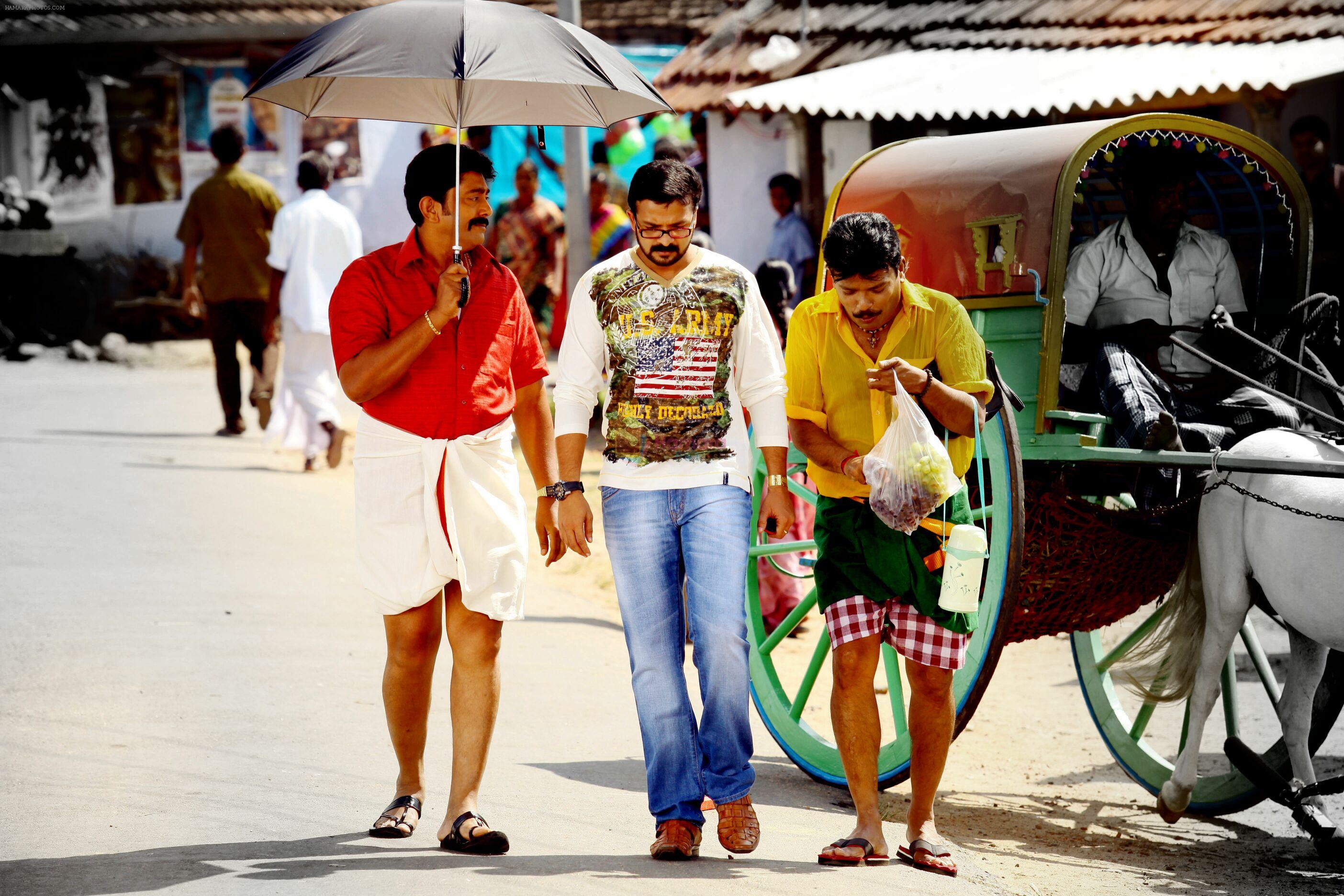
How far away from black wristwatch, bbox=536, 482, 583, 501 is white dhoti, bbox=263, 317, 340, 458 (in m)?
6.17

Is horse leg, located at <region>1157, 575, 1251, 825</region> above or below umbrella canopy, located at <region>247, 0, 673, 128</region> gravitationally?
below

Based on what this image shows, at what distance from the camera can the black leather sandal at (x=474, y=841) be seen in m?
4.06

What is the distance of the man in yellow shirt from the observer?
4109mm

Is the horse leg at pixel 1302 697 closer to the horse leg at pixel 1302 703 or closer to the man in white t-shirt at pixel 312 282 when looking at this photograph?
the horse leg at pixel 1302 703

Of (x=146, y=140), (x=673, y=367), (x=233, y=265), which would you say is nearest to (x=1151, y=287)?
(x=673, y=367)

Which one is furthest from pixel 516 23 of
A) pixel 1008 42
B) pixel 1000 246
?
pixel 1008 42

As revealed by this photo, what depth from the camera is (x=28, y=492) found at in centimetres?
893

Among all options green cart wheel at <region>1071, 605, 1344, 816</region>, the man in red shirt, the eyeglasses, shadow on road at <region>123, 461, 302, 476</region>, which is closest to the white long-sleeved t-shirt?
the eyeglasses

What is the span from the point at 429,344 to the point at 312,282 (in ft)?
20.4

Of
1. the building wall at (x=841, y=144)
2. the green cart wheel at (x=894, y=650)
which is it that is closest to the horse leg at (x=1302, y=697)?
the green cart wheel at (x=894, y=650)

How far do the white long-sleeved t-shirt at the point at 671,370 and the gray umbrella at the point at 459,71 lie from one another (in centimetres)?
59

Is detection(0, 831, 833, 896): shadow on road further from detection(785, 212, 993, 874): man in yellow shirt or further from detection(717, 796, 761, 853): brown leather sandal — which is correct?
detection(785, 212, 993, 874): man in yellow shirt

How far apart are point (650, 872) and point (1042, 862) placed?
1541 mm

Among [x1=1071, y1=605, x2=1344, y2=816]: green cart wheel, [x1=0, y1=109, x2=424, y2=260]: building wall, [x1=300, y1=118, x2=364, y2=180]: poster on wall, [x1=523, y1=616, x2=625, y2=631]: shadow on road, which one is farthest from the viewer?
[x1=0, y1=109, x2=424, y2=260]: building wall
